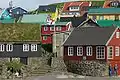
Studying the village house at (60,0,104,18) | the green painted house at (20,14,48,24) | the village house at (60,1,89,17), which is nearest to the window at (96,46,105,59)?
the green painted house at (20,14,48,24)

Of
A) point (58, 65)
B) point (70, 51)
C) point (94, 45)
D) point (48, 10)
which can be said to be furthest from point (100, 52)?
point (48, 10)

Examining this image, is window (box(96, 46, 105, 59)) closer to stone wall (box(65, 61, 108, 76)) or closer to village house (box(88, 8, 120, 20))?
stone wall (box(65, 61, 108, 76))

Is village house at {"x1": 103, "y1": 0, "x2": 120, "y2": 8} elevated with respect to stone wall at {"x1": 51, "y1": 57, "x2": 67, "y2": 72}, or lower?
elevated

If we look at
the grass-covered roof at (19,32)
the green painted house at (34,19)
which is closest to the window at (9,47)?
the grass-covered roof at (19,32)

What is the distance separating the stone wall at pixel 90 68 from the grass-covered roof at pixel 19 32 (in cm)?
794

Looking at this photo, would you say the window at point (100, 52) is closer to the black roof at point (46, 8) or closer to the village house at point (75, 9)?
the village house at point (75, 9)

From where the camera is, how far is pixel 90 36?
55312mm

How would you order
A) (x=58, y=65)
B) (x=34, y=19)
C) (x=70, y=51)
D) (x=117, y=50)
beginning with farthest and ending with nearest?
1. (x=34, y=19)
2. (x=70, y=51)
3. (x=58, y=65)
4. (x=117, y=50)

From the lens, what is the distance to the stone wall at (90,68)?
168 feet

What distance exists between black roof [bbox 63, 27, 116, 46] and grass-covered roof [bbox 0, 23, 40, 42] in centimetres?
529

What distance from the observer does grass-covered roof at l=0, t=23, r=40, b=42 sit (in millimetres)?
59188

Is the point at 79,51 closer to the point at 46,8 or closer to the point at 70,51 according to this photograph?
the point at 70,51

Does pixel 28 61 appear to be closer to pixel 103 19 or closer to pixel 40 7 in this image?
pixel 103 19

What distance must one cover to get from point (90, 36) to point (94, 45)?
269cm
